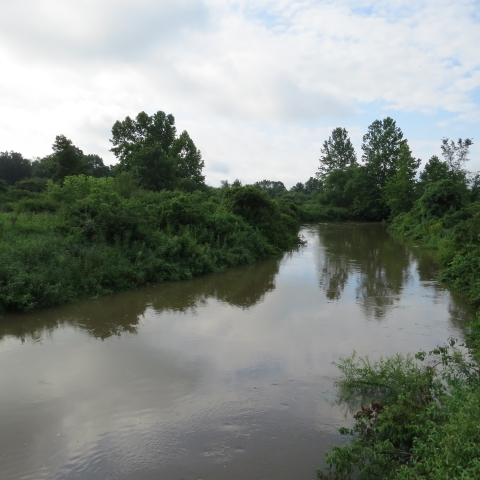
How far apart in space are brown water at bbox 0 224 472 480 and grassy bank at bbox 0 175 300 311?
680 mm

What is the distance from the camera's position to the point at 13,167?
6194 cm

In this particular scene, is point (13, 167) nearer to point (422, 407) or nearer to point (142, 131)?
point (142, 131)

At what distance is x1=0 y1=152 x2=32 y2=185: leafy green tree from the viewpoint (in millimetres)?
60906

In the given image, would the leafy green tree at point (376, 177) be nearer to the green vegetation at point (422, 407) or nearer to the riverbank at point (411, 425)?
the green vegetation at point (422, 407)

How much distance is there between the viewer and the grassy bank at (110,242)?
1095 cm

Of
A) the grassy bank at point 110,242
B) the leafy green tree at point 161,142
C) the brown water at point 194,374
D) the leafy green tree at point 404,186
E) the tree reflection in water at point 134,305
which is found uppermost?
the leafy green tree at point 161,142

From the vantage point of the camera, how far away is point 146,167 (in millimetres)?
32719

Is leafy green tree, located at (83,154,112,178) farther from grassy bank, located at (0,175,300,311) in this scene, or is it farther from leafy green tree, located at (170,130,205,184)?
grassy bank, located at (0,175,300,311)

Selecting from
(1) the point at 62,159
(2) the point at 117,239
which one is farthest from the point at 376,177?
(2) the point at 117,239

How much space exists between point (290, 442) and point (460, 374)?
104 inches

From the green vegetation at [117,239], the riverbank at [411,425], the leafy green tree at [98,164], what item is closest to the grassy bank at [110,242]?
the green vegetation at [117,239]

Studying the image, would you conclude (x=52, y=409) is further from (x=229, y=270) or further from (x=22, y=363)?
(x=229, y=270)

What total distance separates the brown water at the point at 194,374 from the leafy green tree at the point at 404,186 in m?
30.9

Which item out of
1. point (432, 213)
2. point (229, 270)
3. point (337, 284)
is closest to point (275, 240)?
point (229, 270)
